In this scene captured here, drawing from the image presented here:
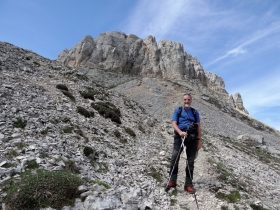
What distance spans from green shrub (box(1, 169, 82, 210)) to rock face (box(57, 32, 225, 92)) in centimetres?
9033

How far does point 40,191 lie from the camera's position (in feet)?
22.1

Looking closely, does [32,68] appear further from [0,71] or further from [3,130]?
[3,130]

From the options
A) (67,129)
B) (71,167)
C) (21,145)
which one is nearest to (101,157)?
(67,129)

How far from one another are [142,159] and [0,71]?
15.8 metres

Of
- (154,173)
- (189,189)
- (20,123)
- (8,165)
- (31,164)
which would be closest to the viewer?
(8,165)

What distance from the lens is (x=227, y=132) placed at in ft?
136

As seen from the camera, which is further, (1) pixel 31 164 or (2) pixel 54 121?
(2) pixel 54 121

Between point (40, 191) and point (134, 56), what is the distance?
340ft

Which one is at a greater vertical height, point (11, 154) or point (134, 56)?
point (134, 56)

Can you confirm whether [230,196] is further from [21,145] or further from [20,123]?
[20,123]

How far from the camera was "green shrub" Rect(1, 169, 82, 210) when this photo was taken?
6.46 metres

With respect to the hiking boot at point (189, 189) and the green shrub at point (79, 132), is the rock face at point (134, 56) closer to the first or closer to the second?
the green shrub at point (79, 132)

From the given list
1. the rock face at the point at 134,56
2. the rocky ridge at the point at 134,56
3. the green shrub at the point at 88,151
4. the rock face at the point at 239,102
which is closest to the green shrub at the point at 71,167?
the green shrub at the point at 88,151

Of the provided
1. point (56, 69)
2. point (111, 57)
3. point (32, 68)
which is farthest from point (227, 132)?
point (111, 57)
